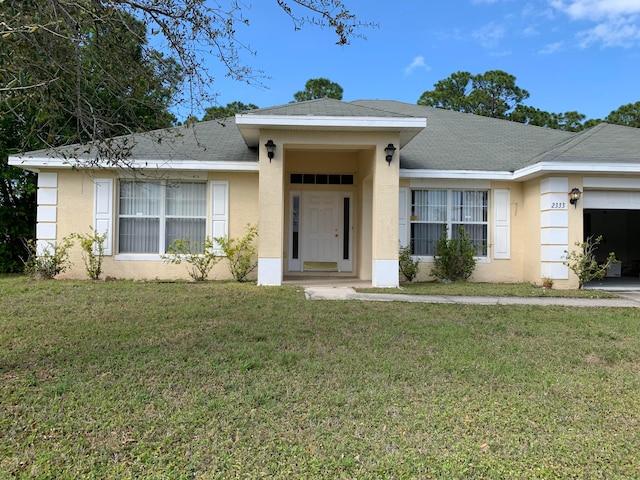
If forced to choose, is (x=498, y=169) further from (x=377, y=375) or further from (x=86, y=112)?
(x=86, y=112)

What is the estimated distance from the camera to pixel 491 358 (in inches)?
181

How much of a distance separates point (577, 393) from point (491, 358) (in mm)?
939

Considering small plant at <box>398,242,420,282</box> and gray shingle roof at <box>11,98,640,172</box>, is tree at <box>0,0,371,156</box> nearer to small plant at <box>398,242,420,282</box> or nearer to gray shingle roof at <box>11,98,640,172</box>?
gray shingle roof at <box>11,98,640,172</box>

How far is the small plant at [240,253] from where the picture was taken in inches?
398

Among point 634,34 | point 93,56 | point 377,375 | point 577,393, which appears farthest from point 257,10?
point 634,34

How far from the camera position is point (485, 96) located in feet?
94.0

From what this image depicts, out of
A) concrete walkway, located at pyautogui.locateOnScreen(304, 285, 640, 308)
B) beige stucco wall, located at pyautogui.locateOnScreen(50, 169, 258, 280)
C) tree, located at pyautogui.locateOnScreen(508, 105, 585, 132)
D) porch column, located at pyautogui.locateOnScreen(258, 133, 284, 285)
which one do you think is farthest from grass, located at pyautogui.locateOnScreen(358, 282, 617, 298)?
tree, located at pyautogui.locateOnScreen(508, 105, 585, 132)

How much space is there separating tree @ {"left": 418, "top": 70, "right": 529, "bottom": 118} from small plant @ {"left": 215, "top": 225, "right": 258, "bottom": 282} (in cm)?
2279

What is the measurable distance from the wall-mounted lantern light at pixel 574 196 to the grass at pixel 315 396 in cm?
399

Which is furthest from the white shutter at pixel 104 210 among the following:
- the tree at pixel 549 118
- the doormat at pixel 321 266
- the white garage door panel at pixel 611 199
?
the tree at pixel 549 118

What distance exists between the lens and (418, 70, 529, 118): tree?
28.6m

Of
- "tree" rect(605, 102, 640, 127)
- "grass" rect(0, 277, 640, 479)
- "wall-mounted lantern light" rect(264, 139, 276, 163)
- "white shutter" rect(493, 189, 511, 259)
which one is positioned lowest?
"grass" rect(0, 277, 640, 479)

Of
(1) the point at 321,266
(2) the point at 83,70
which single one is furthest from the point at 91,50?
(1) the point at 321,266

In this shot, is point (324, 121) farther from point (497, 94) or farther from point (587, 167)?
point (497, 94)
